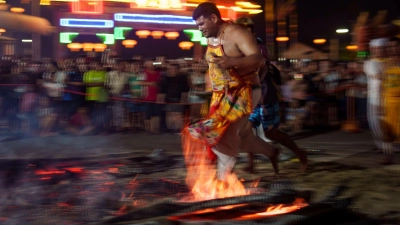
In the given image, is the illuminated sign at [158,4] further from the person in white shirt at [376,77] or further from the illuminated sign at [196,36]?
the person in white shirt at [376,77]

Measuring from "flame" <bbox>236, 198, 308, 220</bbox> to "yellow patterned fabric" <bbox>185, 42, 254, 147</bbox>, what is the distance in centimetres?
80

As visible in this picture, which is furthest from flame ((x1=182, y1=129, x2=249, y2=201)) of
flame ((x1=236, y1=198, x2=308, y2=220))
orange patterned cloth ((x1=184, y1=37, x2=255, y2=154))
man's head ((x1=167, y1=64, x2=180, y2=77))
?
man's head ((x1=167, y1=64, x2=180, y2=77))

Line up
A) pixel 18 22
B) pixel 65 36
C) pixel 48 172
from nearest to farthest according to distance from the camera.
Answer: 1. pixel 48 172
2. pixel 18 22
3. pixel 65 36

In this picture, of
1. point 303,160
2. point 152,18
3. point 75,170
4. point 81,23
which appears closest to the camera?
point 303,160

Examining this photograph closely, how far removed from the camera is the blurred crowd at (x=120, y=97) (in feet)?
39.3

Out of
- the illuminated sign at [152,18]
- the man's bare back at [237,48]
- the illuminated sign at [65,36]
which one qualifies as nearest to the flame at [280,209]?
the man's bare back at [237,48]

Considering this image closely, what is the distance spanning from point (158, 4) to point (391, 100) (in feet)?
55.3

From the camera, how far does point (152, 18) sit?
25.0 metres

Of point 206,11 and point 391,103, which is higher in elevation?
point 206,11

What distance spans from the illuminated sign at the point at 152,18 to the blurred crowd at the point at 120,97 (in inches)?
460

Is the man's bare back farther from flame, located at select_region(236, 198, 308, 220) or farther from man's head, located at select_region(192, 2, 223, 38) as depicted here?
flame, located at select_region(236, 198, 308, 220)

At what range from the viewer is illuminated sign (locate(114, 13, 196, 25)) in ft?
80.8

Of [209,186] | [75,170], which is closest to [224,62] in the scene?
[209,186]

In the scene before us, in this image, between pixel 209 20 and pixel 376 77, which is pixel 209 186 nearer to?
pixel 209 20
